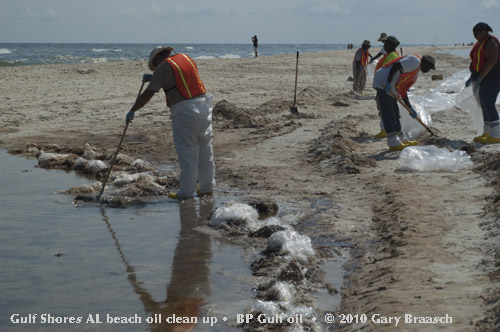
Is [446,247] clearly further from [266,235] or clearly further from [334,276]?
[266,235]

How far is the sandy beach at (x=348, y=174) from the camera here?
3918 mm

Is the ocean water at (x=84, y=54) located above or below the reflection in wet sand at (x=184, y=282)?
above

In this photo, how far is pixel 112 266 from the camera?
4840 mm

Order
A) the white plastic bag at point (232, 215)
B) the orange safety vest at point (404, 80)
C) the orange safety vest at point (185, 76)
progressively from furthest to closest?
the orange safety vest at point (404, 80) → the orange safety vest at point (185, 76) → the white plastic bag at point (232, 215)

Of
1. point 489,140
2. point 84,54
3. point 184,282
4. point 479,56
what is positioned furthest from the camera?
point 84,54

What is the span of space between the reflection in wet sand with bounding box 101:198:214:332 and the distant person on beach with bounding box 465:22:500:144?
483cm

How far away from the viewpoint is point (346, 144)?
360 inches

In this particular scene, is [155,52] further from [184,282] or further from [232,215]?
[184,282]

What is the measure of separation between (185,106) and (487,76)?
Result: 15.4 feet

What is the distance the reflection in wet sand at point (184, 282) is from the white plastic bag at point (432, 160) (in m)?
2.82

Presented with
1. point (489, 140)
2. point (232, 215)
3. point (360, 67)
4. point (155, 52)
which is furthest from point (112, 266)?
point (360, 67)

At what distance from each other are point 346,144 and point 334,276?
15.8 feet

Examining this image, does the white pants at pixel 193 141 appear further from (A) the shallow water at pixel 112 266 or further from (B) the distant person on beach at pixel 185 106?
(A) the shallow water at pixel 112 266

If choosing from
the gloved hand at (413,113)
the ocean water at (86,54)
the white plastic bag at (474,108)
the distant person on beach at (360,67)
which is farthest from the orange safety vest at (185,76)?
the ocean water at (86,54)
